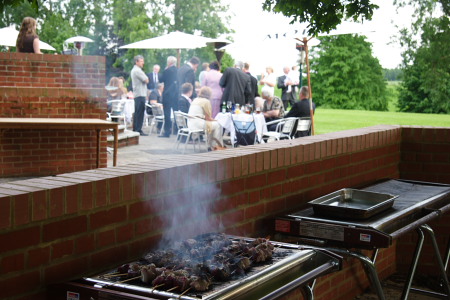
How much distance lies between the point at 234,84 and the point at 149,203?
36.9ft

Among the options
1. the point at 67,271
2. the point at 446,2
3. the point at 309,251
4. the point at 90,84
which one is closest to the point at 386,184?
the point at 309,251

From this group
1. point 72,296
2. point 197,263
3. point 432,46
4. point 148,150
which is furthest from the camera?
point 432,46

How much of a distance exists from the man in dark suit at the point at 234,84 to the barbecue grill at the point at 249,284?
36.7ft

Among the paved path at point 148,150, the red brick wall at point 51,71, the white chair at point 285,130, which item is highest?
the red brick wall at point 51,71

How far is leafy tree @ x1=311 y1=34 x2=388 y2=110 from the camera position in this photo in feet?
161

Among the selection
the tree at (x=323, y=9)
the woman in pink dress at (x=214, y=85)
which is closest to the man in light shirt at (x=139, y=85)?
the woman in pink dress at (x=214, y=85)

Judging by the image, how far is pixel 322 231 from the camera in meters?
3.60

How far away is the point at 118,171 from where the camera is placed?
2998mm

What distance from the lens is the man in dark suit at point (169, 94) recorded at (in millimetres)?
15594

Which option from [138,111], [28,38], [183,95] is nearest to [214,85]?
[183,95]

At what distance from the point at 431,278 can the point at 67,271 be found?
3.90m

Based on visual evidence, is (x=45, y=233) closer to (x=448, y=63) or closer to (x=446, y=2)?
(x=446, y=2)

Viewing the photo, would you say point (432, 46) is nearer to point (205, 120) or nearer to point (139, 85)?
point (139, 85)

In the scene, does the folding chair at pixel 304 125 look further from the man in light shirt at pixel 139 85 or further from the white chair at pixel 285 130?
the man in light shirt at pixel 139 85
